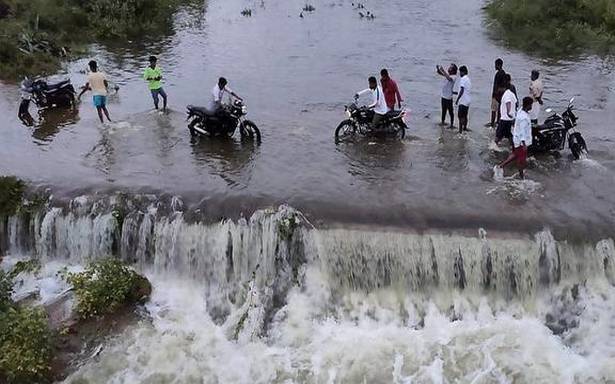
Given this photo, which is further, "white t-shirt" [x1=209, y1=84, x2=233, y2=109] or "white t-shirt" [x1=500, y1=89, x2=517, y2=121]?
"white t-shirt" [x1=209, y1=84, x2=233, y2=109]

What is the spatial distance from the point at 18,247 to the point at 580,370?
1211 centimetres

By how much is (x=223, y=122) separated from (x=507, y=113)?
7234mm

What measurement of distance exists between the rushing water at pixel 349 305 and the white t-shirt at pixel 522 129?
8.56 feet

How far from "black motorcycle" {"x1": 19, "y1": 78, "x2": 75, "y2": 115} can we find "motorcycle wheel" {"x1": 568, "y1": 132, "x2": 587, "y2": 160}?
1483 cm

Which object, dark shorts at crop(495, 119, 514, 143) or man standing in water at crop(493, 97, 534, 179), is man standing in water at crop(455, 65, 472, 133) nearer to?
dark shorts at crop(495, 119, 514, 143)

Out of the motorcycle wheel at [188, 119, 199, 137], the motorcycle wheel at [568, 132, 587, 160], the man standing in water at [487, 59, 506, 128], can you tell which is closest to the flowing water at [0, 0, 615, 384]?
the motorcycle wheel at [568, 132, 587, 160]

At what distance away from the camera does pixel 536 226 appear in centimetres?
1279

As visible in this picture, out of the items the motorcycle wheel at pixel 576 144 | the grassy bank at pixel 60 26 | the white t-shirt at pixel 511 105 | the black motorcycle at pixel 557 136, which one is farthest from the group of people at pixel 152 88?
the motorcycle wheel at pixel 576 144

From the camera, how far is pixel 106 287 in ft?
42.1

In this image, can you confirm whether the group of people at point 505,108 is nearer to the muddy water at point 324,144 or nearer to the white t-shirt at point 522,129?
the white t-shirt at point 522,129

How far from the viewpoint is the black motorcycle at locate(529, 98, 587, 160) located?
15742mm

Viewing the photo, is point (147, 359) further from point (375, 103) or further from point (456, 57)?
point (456, 57)

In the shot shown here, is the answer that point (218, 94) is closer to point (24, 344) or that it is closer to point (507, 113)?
point (507, 113)

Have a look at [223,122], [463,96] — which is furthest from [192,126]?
[463,96]
